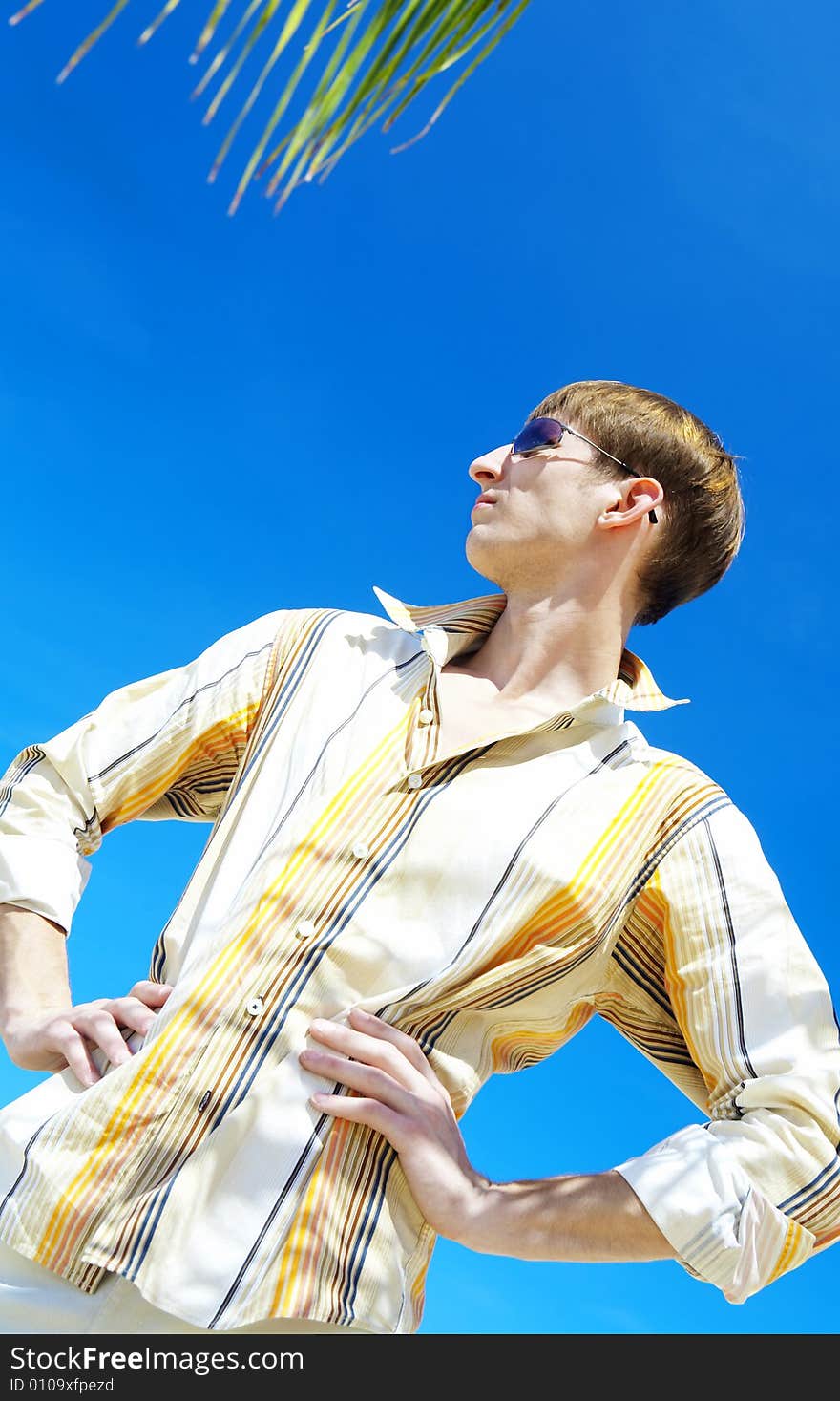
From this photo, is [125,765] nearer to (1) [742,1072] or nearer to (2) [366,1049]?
(2) [366,1049]

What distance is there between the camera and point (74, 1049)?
2.30 metres

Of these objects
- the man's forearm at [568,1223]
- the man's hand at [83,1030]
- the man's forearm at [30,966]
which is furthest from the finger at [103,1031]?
the man's forearm at [568,1223]

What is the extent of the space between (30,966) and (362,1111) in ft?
2.43

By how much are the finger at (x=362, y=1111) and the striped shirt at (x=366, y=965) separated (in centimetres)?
4

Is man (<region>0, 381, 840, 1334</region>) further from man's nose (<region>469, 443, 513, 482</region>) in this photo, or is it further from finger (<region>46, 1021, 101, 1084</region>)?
man's nose (<region>469, 443, 513, 482</region>)

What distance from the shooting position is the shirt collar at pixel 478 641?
2891 mm

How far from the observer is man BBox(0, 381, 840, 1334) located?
6.97 feet

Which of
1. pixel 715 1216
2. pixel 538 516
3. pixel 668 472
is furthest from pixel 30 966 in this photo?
pixel 668 472

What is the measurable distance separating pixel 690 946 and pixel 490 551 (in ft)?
3.97

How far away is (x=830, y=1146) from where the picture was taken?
7.67ft
